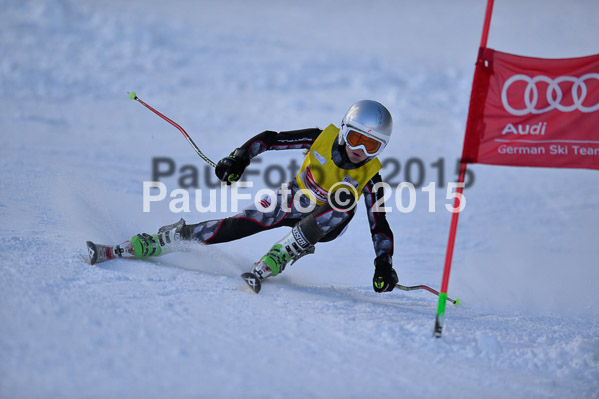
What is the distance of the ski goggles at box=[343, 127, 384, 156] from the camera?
3793mm

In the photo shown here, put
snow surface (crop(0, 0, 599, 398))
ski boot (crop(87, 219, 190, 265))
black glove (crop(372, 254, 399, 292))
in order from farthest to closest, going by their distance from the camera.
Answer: black glove (crop(372, 254, 399, 292)), ski boot (crop(87, 219, 190, 265)), snow surface (crop(0, 0, 599, 398))

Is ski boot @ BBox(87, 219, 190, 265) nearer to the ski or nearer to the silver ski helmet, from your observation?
the ski

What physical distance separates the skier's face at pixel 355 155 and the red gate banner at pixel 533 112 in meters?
0.84

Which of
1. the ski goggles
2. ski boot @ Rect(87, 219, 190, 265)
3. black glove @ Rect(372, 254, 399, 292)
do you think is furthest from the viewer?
the ski goggles

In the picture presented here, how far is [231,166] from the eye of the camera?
12.6 ft

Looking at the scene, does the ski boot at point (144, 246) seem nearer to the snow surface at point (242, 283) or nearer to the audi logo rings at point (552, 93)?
the snow surface at point (242, 283)

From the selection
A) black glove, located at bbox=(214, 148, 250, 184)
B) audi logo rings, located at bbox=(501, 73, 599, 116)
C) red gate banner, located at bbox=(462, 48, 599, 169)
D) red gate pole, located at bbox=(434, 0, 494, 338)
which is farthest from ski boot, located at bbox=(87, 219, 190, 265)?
audi logo rings, located at bbox=(501, 73, 599, 116)

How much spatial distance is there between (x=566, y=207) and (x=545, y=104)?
6.10m

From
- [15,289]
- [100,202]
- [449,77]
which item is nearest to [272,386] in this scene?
[15,289]

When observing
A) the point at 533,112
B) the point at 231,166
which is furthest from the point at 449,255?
the point at 231,166

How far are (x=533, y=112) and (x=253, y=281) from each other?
6.24 feet

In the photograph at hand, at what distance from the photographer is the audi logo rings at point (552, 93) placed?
10.4ft

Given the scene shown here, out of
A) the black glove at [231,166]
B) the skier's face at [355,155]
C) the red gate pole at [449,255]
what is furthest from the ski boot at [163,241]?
the red gate pole at [449,255]

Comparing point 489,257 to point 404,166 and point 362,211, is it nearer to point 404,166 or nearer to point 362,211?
point 362,211
